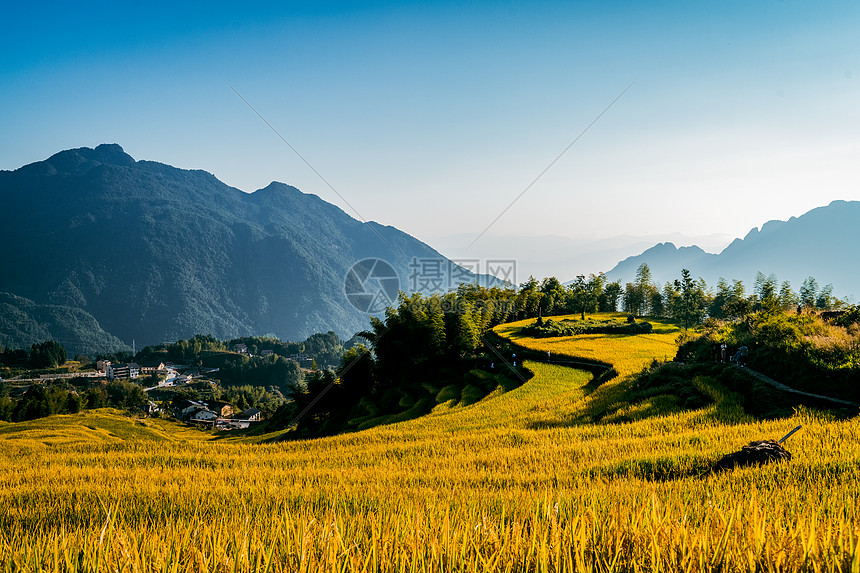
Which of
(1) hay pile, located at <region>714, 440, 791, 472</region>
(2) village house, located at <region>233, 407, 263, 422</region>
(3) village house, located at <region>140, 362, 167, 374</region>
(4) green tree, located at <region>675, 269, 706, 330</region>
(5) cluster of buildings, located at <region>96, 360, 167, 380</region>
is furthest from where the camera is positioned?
(3) village house, located at <region>140, 362, 167, 374</region>

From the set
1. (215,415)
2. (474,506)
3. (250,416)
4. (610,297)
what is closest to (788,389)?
(474,506)

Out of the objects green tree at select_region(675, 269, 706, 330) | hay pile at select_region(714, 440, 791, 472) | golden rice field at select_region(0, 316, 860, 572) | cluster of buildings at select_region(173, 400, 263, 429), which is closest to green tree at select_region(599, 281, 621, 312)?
green tree at select_region(675, 269, 706, 330)

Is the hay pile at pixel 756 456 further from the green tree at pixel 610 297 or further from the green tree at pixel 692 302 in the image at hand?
the green tree at pixel 610 297

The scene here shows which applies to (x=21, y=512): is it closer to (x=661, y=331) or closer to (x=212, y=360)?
(x=661, y=331)

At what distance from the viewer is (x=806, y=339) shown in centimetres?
1110

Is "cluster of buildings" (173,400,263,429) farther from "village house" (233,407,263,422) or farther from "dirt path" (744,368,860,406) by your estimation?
"dirt path" (744,368,860,406)

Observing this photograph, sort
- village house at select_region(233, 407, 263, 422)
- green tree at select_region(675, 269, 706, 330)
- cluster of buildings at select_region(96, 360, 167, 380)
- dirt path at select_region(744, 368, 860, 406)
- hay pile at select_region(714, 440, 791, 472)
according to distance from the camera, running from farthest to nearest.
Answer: cluster of buildings at select_region(96, 360, 167, 380), village house at select_region(233, 407, 263, 422), green tree at select_region(675, 269, 706, 330), dirt path at select_region(744, 368, 860, 406), hay pile at select_region(714, 440, 791, 472)

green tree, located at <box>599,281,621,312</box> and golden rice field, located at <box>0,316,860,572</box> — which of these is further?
green tree, located at <box>599,281,621,312</box>

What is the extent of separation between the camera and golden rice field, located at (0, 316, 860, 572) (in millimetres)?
1393

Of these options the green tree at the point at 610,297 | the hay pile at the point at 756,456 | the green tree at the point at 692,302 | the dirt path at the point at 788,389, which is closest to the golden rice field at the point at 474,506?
the hay pile at the point at 756,456

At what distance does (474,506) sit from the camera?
2.49 meters

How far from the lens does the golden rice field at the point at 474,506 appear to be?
4.57ft

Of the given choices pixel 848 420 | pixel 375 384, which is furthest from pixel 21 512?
pixel 375 384

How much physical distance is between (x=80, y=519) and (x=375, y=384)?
1338 inches
